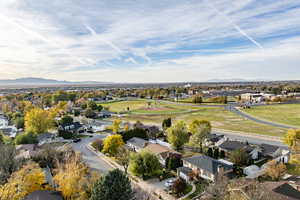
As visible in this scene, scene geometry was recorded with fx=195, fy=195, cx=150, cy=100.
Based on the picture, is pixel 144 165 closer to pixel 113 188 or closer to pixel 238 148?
pixel 113 188

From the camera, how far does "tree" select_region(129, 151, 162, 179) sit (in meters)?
26.4

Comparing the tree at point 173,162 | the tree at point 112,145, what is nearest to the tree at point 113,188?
the tree at point 173,162

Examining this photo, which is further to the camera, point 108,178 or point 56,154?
point 56,154

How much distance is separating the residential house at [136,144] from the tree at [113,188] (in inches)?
772

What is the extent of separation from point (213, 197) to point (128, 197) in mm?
7461

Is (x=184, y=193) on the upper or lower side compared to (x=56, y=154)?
lower

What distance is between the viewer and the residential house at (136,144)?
3784 cm

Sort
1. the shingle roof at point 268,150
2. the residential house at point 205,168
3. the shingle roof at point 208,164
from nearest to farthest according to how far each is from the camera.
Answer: the residential house at point 205,168 < the shingle roof at point 208,164 < the shingle roof at point 268,150

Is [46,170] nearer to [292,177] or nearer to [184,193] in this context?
[184,193]

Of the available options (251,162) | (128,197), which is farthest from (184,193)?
(251,162)

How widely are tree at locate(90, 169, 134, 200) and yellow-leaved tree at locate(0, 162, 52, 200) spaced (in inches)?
247

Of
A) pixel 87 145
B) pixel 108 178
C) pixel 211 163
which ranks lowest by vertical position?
pixel 87 145

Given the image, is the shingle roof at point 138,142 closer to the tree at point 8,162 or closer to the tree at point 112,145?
the tree at point 112,145

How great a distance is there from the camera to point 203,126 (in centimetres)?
3641
